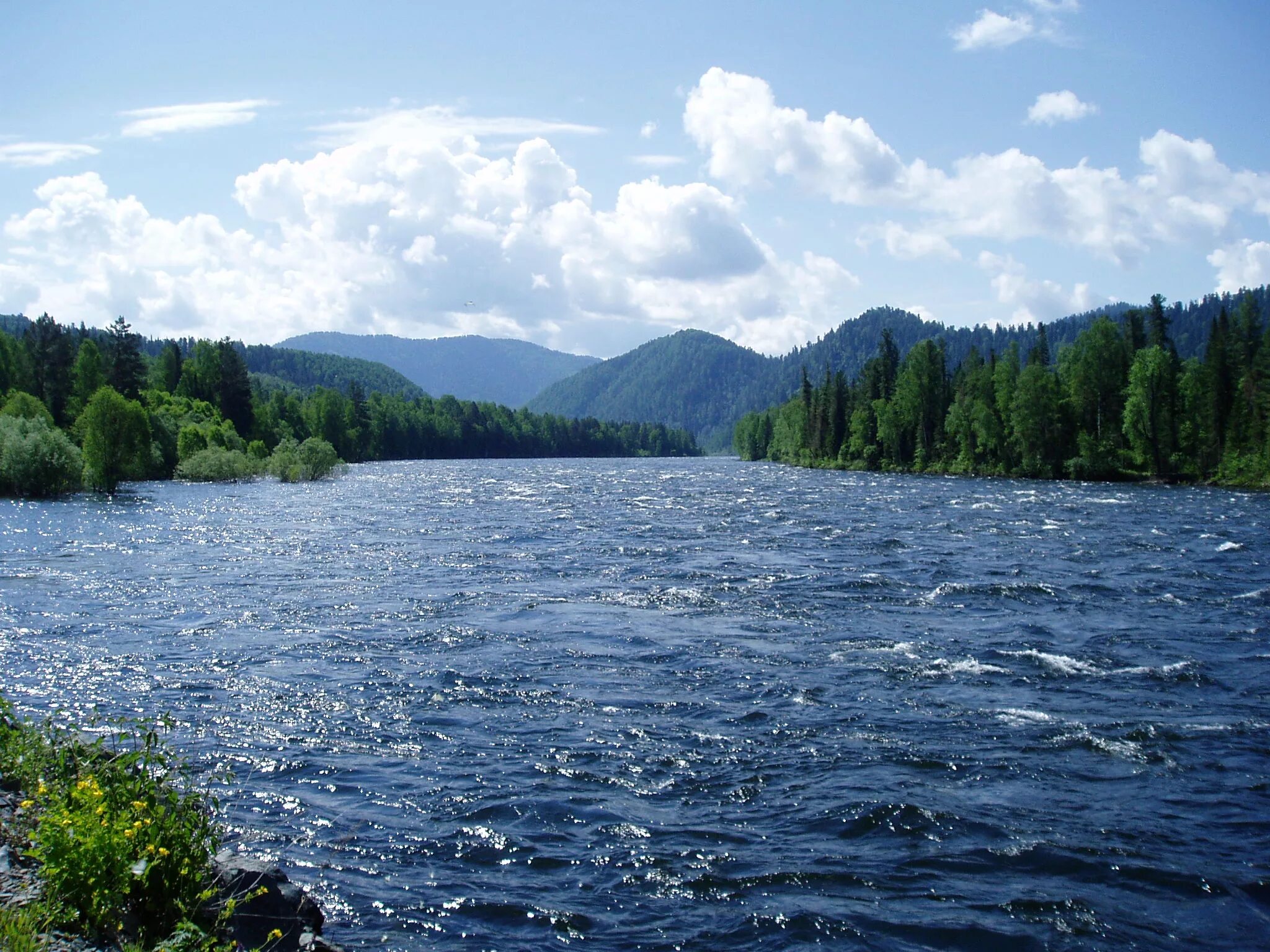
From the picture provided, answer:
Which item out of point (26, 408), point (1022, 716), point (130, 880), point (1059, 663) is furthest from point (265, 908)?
point (26, 408)

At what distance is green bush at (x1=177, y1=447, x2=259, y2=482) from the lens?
344 ft

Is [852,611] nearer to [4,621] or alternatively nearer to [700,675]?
[700,675]

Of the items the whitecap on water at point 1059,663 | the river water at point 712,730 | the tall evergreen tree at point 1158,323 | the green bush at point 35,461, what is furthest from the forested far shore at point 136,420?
the tall evergreen tree at point 1158,323

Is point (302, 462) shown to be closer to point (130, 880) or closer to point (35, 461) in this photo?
point (35, 461)

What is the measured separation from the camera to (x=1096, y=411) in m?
108

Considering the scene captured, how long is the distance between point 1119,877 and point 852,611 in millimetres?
16005

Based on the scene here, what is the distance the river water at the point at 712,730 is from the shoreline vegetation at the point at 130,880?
5.82 ft

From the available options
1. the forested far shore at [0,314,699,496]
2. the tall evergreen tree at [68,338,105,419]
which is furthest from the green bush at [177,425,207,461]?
the tall evergreen tree at [68,338,105,419]

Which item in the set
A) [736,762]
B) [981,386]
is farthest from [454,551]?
[981,386]

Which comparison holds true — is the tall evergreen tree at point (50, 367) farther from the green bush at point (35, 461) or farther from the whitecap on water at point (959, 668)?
the whitecap on water at point (959, 668)

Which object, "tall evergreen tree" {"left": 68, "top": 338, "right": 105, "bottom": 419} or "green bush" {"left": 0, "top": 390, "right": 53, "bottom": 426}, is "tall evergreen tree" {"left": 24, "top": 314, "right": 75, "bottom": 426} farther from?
"green bush" {"left": 0, "top": 390, "right": 53, "bottom": 426}

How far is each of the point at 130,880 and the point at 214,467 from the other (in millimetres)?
106633

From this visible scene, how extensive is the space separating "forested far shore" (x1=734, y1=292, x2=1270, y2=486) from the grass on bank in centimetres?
9573

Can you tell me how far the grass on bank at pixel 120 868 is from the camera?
7777mm
